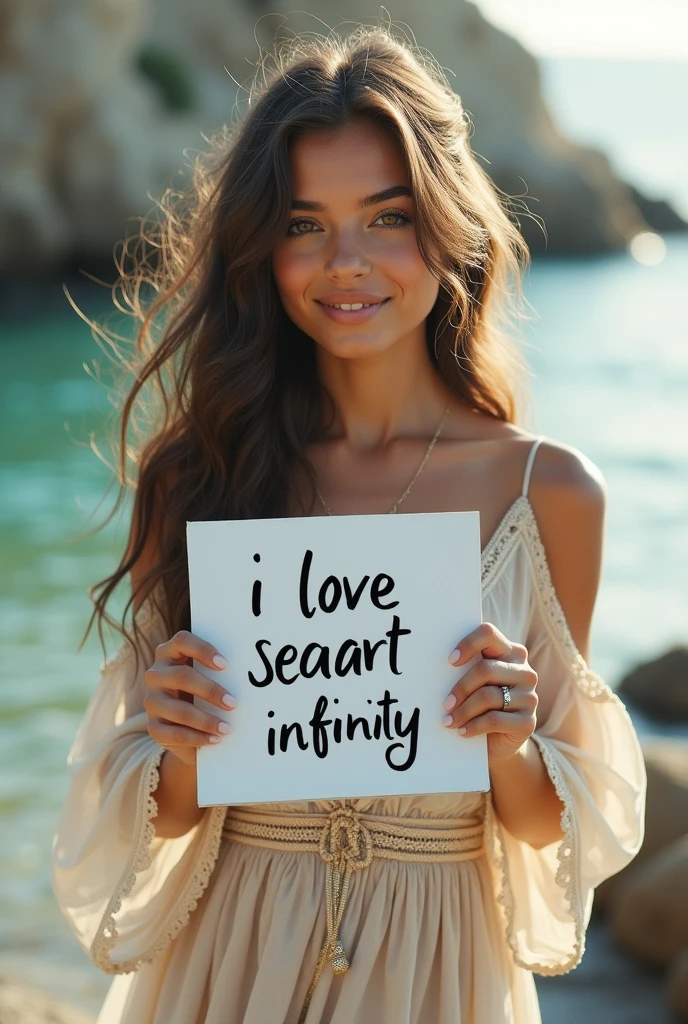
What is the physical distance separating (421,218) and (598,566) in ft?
1.99

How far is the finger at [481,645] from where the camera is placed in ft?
5.52

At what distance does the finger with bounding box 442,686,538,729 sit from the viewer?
66.4 inches

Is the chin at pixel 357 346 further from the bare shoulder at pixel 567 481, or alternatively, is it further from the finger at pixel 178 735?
the finger at pixel 178 735

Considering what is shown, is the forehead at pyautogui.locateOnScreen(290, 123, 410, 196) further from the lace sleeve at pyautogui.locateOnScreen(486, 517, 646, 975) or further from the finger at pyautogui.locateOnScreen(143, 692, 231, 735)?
the finger at pyautogui.locateOnScreen(143, 692, 231, 735)

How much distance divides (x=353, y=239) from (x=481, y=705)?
0.73 meters

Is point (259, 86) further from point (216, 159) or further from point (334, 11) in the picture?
point (334, 11)

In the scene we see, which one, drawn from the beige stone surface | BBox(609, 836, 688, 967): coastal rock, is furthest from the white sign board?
the beige stone surface

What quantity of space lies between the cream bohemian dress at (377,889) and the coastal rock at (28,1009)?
3.15 ft

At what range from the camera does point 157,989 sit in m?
2.02

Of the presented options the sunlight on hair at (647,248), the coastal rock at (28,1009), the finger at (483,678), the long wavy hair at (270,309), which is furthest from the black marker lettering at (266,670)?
the sunlight on hair at (647,248)

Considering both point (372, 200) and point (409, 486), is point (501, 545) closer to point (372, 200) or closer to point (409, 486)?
point (409, 486)

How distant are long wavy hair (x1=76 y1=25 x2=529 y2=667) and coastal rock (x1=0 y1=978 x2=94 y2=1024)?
1258 millimetres

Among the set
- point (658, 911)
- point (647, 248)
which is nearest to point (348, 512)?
point (658, 911)

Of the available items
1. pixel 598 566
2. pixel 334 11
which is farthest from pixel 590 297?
pixel 598 566
